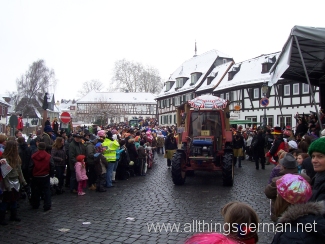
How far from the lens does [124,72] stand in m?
78.5

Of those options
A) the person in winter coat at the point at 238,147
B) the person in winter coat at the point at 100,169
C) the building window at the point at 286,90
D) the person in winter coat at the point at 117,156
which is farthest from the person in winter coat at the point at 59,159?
the building window at the point at 286,90

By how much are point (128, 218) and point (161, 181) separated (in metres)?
5.22

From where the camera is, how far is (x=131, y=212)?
7773 mm

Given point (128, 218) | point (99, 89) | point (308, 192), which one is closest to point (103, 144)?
point (128, 218)

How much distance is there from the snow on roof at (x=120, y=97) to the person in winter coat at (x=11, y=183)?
253ft

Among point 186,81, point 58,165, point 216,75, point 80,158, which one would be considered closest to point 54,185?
point 58,165

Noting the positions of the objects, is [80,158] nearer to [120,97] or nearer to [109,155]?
[109,155]

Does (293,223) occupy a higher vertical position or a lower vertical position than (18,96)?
lower

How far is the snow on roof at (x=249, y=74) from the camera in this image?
35.9m

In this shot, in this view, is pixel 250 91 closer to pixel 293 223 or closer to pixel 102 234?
pixel 102 234

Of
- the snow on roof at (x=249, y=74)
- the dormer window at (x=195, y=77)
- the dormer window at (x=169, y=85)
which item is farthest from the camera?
the dormer window at (x=169, y=85)

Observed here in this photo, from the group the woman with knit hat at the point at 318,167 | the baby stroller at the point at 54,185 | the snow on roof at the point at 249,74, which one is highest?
the snow on roof at the point at 249,74

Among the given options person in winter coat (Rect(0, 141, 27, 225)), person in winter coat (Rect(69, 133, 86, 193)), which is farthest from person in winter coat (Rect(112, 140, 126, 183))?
person in winter coat (Rect(0, 141, 27, 225))

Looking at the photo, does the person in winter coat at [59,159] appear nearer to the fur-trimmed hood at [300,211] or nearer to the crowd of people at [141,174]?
the crowd of people at [141,174]
